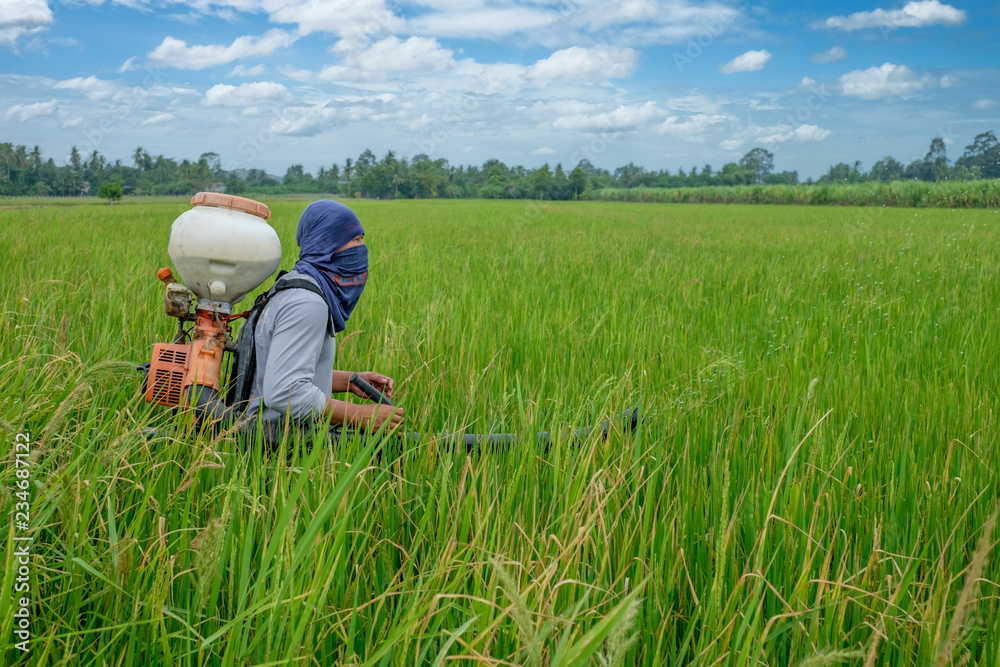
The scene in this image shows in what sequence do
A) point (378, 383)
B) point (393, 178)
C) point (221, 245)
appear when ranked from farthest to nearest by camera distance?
point (393, 178) → point (378, 383) → point (221, 245)

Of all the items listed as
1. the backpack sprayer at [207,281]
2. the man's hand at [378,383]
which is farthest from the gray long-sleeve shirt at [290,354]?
the man's hand at [378,383]

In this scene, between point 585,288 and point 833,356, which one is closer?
point 833,356

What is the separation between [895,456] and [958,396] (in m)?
0.84

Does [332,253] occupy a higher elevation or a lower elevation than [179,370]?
Result: higher

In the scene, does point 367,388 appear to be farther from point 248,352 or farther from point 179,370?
point 179,370

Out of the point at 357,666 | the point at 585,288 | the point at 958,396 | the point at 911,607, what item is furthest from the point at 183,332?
the point at 585,288

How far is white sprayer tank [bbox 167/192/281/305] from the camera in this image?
1729 millimetres

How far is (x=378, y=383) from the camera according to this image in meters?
2.26

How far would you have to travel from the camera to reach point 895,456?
1812 millimetres

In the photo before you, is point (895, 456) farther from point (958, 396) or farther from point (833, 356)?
point (833, 356)

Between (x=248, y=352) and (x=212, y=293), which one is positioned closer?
(x=212, y=293)

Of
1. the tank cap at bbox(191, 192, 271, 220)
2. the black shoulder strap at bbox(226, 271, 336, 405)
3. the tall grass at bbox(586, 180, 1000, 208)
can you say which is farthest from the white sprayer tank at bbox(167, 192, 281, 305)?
the tall grass at bbox(586, 180, 1000, 208)

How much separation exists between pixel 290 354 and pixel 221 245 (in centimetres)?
35

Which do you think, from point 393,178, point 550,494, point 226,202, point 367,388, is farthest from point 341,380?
point 393,178
